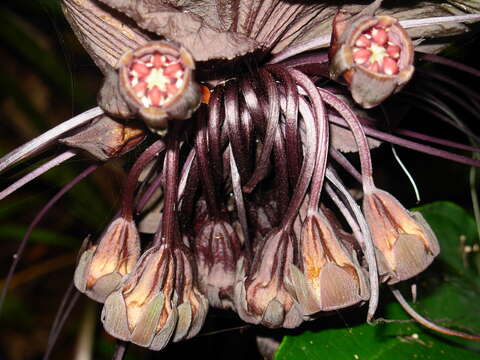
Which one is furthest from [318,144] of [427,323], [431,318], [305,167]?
[431,318]

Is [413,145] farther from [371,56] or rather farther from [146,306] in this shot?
[146,306]

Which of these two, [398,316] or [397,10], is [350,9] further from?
[398,316]

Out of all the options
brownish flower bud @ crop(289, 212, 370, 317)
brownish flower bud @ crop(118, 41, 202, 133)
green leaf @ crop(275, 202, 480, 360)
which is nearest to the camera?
brownish flower bud @ crop(118, 41, 202, 133)

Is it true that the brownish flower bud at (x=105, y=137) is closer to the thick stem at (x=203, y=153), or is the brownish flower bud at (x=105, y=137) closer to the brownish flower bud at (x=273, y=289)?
Result: the thick stem at (x=203, y=153)

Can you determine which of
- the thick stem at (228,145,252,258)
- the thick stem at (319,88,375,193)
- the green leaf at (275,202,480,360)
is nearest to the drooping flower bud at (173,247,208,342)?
the thick stem at (228,145,252,258)

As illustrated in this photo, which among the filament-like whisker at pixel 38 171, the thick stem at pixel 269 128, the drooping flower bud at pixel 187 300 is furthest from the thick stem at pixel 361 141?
the filament-like whisker at pixel 38 171

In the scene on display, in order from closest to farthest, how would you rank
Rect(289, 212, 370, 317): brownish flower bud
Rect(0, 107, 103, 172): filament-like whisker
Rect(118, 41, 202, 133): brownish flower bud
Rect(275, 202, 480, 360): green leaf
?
Rect(118, 41, 202, 133): brownish flower bud, Rect(289, 212, 370, 317): brownish flower bud, Rect(0, 107, 103, 172): filament-like whisker, Rect(275, 202, 480, 360): green leaf

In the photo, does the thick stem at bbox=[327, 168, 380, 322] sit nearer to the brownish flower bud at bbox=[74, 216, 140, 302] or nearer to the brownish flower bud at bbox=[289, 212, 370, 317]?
the brownish flower bud at bbox=[289, 212, 370, 317]

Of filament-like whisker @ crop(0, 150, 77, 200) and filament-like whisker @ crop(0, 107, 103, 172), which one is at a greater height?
filament-like whisker @ crop(0, 107, 103, 172)
